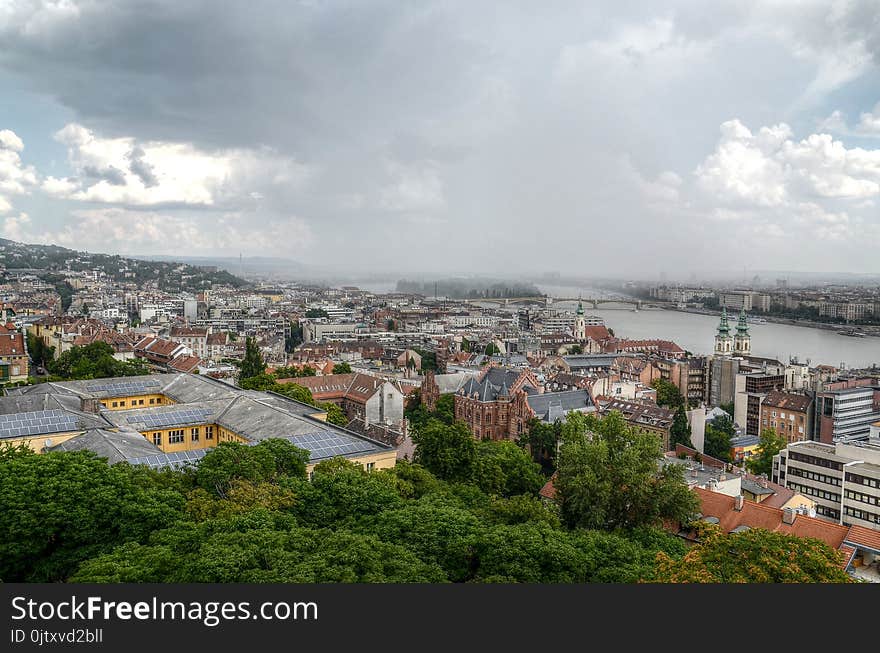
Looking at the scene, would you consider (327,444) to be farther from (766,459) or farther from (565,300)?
(565,300)

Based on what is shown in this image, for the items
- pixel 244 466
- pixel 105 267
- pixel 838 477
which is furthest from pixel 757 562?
pixel 105 267

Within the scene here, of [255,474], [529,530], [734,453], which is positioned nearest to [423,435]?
[255,474]

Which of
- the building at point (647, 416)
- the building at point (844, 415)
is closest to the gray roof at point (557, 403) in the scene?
the building at point (647, 416)

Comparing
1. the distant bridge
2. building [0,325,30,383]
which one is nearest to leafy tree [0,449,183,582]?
building [0,325,30,383]

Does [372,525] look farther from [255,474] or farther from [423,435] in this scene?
[423,435]

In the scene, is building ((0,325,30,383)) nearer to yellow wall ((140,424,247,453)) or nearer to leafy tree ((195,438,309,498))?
yellow wall ((140,424,247,453))

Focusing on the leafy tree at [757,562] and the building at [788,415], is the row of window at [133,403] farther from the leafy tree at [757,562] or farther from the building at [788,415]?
the building at [788,415]
